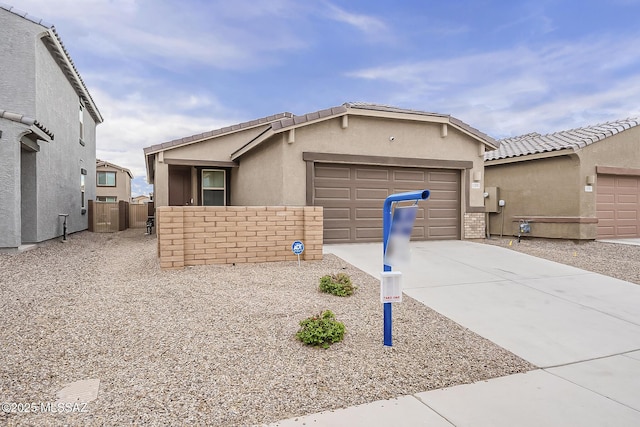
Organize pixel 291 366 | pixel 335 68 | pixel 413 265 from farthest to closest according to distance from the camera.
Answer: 1. pixel 335 68
2. pixel 413 265
3. pixel 291 366

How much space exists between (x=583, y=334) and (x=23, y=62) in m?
14.2

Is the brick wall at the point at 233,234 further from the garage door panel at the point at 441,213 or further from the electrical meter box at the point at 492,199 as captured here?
the electrical meter box at the point at 492,199

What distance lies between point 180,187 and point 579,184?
16.7 metres

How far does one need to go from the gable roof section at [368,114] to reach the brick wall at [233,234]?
2921 mm

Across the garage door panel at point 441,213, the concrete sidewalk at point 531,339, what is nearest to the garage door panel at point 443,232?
the garage door panel at point 441,213

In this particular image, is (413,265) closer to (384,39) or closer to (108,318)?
(108,318)

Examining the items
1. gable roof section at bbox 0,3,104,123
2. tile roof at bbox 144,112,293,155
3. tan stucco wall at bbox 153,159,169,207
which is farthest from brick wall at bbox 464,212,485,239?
gable roof section at bbox 0,3,104,123

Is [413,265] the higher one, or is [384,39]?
[384,39]

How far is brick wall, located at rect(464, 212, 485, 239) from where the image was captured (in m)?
12.1

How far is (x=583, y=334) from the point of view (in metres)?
4.84

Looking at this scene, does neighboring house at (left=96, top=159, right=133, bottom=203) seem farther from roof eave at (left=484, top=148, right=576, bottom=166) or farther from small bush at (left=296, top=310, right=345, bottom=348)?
small bush at (left=296, top=310, right=345, bottom=348)

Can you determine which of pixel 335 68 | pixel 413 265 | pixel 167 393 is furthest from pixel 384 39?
pixel 167 393

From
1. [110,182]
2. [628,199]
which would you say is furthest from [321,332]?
[110,182]

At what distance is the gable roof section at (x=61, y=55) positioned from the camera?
10.6m
